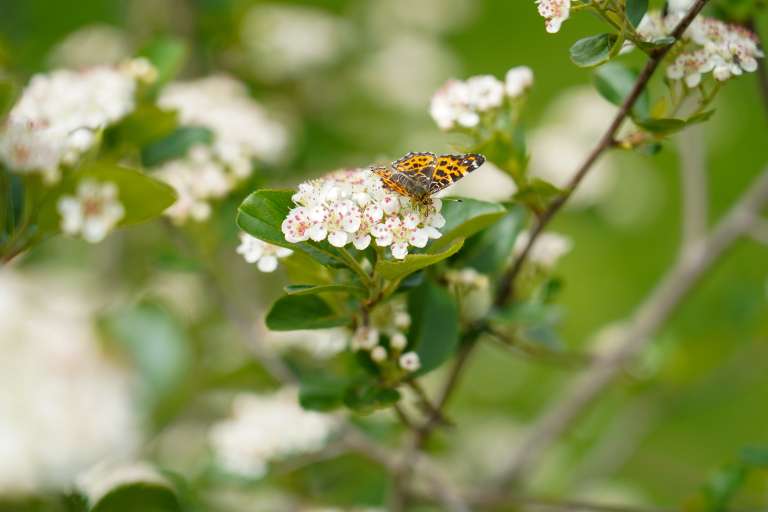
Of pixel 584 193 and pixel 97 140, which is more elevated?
pixel 97 140

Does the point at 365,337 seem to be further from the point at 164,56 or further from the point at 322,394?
the point at 164,56

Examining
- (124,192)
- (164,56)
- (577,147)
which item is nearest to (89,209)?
(124,192)

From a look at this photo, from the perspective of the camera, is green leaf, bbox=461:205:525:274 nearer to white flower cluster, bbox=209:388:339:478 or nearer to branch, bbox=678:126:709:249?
white flower cluster, bbox=209:388:339:478

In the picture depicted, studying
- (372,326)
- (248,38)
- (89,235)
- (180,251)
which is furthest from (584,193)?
(89,235)

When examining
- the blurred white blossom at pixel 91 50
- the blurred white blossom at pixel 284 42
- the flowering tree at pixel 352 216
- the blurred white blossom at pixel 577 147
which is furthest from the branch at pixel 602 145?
the blurred white blossom at pixel 91 50

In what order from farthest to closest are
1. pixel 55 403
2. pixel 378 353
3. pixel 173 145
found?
1. pixel 55 403
2. pixel 173 145
3. pixel 378 353

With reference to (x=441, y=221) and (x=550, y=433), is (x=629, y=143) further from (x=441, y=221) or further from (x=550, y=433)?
(x=550, y=433)

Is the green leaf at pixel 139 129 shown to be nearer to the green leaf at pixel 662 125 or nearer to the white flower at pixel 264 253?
the white flower at pixel 264 253

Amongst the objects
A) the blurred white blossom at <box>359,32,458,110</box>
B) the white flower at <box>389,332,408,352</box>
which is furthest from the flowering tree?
the blurred white blossom at <box>359,32,458,110</box>
